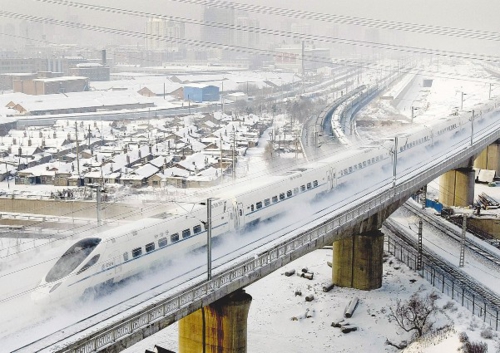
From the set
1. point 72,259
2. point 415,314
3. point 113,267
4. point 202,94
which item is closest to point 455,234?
point 415,314

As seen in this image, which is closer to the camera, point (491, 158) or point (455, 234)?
point (455, 234)

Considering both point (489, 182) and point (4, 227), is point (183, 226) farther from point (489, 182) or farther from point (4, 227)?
point (489, 182)

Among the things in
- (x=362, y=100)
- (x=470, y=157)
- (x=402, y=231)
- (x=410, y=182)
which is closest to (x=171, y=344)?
(x=410, y=182)

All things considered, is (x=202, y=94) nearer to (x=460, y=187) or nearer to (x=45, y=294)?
(x=460, y=187)

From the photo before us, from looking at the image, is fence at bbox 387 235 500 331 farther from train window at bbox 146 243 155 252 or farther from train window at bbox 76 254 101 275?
train window at bbox 76 254 101 275

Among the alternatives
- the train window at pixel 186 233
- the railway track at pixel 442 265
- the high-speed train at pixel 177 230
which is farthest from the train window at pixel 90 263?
the railway track at pixel 442 265

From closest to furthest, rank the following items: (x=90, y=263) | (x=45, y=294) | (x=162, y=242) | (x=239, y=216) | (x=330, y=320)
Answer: (x=45, y=294) < (x=90, y=263) < (x=162, y=242) < (x=239, y=216) < (x=330, y=320)
